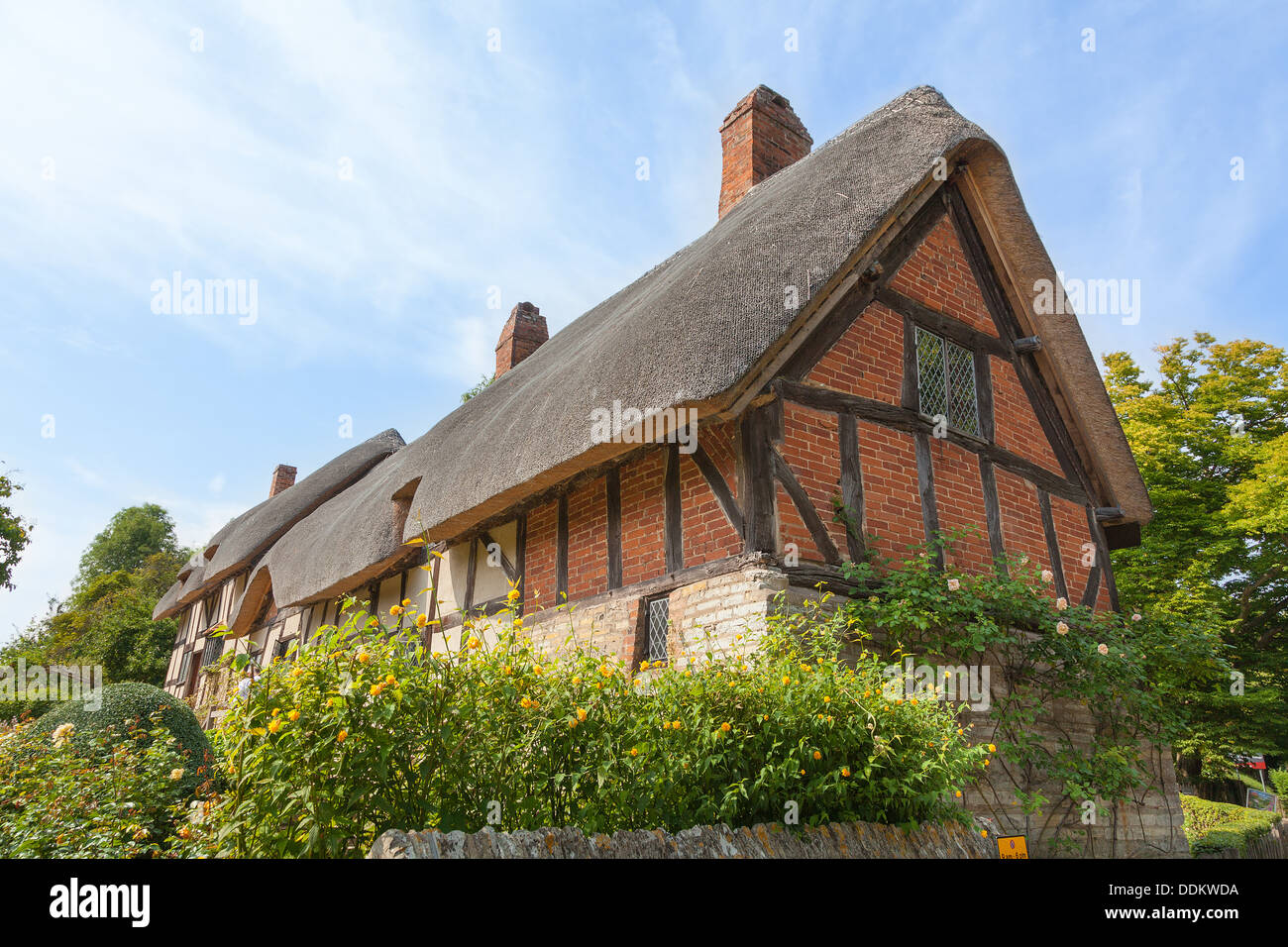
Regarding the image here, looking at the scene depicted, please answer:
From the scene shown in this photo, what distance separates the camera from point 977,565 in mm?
6859

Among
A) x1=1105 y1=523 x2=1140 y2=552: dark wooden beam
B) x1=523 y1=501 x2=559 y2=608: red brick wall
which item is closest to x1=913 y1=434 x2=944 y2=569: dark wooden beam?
x1=523 y1=501 x2=559 y2=608: red brick wall

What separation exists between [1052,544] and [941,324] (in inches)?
88.4

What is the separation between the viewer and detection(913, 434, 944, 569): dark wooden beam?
6.56m

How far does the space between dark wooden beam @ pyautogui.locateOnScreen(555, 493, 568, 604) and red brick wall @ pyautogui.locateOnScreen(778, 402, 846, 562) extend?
223cm

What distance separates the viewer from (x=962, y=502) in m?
6.99

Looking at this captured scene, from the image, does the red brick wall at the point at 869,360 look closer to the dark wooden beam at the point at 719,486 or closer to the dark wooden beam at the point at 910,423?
the dark wooden beam at the point at 910,423

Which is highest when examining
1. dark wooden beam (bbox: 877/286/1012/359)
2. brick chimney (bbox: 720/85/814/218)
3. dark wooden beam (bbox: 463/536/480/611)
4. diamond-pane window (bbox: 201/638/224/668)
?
brick chimney (bbox: 720/85/814/218)

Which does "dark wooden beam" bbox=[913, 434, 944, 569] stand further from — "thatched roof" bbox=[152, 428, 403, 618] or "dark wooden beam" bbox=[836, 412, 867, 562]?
"thatched roof" bbox=[152, 428, 403, 618]

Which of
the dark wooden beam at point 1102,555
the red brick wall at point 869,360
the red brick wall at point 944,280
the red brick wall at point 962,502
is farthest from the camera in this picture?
the dark wooden beam at point 1102,555

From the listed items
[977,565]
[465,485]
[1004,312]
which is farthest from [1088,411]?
[465,485]

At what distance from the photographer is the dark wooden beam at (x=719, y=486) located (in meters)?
5.75

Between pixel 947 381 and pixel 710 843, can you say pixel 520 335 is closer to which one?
pixel 947 381

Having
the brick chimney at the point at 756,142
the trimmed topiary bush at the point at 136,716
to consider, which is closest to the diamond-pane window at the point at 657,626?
the trimmed topiary bush at the point at 136,716

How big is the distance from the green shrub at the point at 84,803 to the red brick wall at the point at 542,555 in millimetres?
3042
